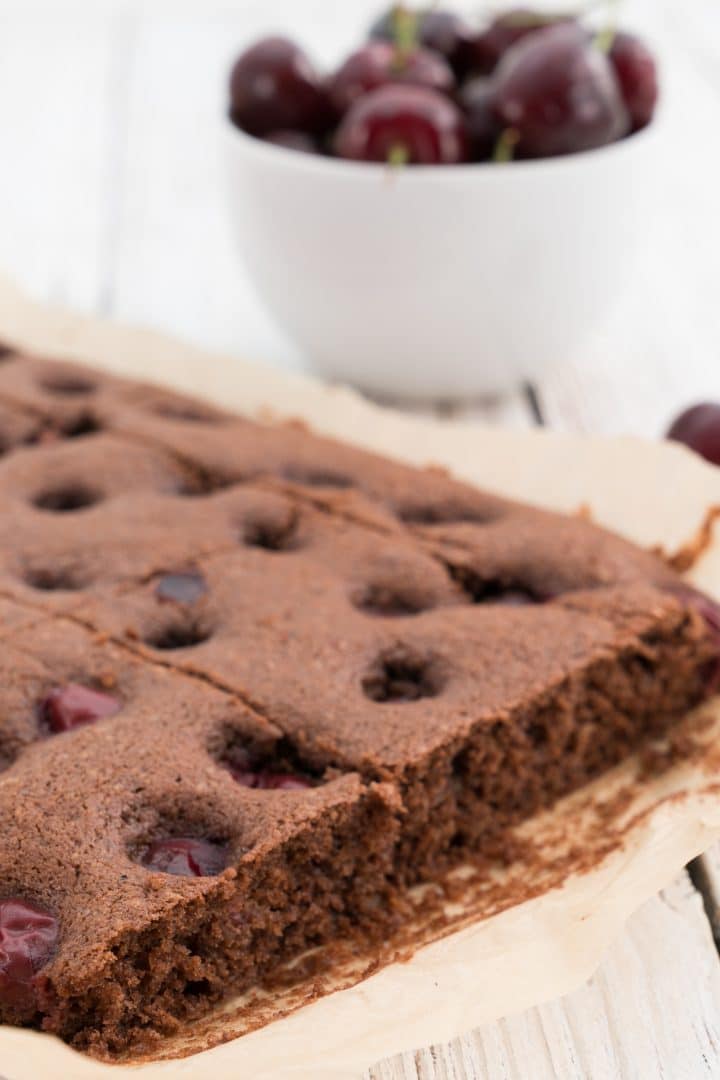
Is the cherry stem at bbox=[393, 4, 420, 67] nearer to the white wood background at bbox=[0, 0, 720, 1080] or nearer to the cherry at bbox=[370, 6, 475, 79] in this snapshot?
the cherry at bbox=[370, 6, 475, 79]

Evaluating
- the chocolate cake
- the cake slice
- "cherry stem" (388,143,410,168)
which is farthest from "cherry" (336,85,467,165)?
the cake slice

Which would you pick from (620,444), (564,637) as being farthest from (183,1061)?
(620,444)

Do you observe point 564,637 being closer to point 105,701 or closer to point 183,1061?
point 105,701

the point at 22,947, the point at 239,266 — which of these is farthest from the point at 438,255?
the point at 22,947

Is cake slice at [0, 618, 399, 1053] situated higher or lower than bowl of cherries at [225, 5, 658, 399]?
lower

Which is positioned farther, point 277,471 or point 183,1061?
point 277,471

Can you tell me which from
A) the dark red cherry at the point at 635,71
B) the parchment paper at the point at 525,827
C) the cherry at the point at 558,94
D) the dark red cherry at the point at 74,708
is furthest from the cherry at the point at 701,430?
the dark red cherry at the point at 74,708

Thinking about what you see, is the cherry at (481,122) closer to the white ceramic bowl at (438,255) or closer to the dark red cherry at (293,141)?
the white ceramic bowl at (438,255)
